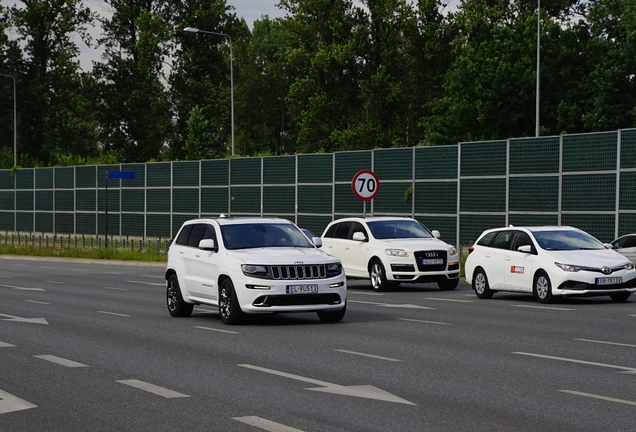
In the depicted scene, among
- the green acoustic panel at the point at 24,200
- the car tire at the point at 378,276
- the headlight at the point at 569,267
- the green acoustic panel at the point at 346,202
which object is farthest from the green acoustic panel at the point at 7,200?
the headlight at the point at 569,267

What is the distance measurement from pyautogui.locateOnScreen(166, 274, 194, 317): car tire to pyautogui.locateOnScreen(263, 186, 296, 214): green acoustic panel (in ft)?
76.0

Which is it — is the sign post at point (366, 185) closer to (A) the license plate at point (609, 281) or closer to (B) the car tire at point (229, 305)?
(A) the license plate at point (609, 281)

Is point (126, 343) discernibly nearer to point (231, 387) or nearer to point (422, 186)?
point (231, 387)

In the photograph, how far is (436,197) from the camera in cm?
3694

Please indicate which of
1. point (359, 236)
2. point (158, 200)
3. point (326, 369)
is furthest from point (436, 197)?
point (326, 369)

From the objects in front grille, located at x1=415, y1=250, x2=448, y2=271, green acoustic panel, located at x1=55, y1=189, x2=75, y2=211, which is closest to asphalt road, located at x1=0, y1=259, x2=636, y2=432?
front grille, located at x1=415, y1=250, x2=448, y2=271

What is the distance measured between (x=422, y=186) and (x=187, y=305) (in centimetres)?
1868

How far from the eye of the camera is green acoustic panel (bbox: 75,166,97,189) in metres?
56.7

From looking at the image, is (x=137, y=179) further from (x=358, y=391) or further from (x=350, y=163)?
(x=358, y=391)

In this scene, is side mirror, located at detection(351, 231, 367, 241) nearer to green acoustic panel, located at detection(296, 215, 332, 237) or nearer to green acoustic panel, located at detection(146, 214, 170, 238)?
green acoustic panel, located at detection(296, 215, 332, 237)

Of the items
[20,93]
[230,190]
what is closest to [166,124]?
[20,93]

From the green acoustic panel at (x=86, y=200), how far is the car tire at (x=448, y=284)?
3119 centimetres

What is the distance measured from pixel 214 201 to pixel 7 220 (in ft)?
62.2

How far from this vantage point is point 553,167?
107 feet
